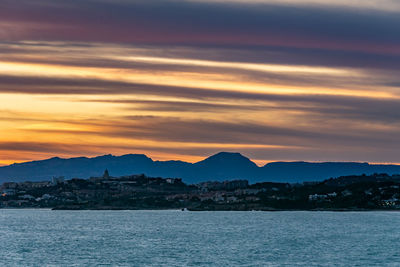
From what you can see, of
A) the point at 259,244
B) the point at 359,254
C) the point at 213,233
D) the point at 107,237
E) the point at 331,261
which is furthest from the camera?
the point at 213,233

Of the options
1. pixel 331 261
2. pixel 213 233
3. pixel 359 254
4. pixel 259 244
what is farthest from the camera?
pixel 213 233

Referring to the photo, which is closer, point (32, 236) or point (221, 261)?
point (221, 261)

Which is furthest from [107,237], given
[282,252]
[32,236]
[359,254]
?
[359,254]

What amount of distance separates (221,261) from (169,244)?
94.5 feet

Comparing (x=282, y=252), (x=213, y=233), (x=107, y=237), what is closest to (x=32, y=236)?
(x=107, y=237)

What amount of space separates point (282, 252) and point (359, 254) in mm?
10961

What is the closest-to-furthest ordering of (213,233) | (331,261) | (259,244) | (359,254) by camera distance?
(331,261)
(359,254)
(259,244)
(213,233)

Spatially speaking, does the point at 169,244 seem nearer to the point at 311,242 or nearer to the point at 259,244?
the point at 259,244

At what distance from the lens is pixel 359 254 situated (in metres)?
116

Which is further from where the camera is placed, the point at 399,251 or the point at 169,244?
the point at 169,244

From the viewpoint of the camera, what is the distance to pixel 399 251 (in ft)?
396

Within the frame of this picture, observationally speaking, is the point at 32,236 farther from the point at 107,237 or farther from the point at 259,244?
the point at 259,244

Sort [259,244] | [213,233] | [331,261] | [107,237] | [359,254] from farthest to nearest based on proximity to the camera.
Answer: [213,233]
[107,237]
[259,244]
[359,254]
[331,261]

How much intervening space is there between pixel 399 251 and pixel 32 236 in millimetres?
72794
